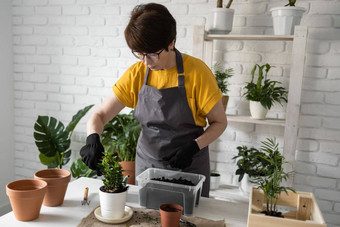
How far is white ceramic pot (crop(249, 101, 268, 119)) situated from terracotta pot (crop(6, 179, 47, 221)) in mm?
1459

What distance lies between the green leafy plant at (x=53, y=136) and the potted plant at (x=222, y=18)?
1224 millimetres

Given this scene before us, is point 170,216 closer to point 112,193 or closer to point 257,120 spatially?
point 112,193

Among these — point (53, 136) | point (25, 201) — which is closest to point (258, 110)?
point (25, 201)

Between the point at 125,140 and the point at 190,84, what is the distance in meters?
1.05

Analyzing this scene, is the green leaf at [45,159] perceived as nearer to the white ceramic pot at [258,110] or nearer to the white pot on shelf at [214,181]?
the white pot on shelf at [214,181]

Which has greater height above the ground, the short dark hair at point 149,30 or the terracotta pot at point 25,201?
the short dark hair at point 149,30

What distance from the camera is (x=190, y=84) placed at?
1541mm

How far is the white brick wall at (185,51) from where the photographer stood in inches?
84.3

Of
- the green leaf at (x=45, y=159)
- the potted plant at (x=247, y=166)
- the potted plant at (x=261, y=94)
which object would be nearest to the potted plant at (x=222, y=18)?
the potted plant at (x=261, y=94)

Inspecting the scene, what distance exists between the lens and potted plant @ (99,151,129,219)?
1.08 m

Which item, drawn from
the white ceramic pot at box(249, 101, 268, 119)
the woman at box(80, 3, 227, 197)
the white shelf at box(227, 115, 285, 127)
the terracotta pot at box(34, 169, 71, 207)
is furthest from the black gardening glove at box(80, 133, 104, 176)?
the white ceramic pot at box(249, 101, 268, 119)

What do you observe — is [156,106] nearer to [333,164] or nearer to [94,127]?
[94,127]

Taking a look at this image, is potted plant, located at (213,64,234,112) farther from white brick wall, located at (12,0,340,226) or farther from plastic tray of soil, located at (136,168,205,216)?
plastic tray of soil, located at (136,168,205,216)

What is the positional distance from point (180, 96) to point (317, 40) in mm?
1196
